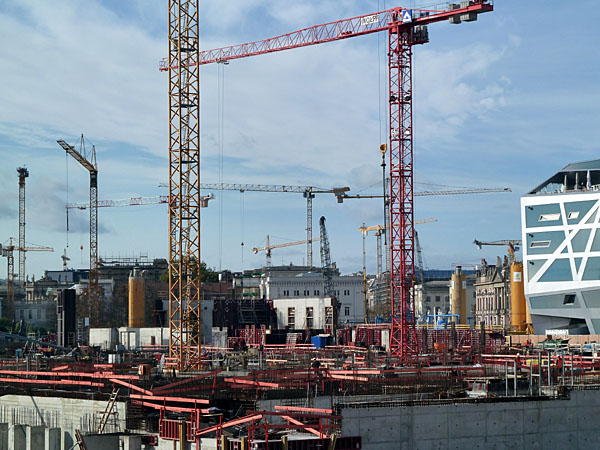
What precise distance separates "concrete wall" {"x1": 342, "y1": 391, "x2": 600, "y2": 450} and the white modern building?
63561mm

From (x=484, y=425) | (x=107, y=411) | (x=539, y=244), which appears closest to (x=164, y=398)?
(x=107, y=411)

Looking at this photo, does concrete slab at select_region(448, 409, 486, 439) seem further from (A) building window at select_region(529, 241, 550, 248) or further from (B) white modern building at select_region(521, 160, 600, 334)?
(A) building window at select_region(529, 241, 550, 248)

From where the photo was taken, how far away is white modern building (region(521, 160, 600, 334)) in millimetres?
105688

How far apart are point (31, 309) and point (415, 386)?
146108 mm

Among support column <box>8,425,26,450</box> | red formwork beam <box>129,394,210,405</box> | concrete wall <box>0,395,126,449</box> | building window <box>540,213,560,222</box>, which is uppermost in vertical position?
building window <box>540,213,560,222</box>

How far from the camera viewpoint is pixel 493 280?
184625mm

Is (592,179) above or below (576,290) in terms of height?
above

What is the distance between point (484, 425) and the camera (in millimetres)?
41062

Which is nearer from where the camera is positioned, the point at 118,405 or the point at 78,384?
the point at 118,405

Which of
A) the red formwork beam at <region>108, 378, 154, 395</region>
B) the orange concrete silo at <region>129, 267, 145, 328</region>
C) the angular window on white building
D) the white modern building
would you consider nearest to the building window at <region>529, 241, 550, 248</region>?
the white modern building

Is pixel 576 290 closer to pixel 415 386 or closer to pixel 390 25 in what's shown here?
pixel 390 25

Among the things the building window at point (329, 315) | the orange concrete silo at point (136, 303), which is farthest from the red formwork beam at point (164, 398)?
the orange concrete silo at point (136, 303)

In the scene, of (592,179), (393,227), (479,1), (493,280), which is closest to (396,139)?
(393,227)

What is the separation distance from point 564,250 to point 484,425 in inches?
2807
